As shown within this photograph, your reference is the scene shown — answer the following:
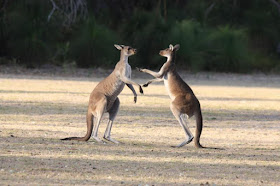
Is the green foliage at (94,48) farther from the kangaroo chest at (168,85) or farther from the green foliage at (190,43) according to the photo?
the kangaroo chest at (168,85)

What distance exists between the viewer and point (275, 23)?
26.7m

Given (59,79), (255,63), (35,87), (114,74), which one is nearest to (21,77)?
(59,79)

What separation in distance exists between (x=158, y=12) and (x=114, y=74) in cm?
1589

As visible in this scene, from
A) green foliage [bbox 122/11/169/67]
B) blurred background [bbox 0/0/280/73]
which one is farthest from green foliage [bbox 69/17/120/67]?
green foliage [bbox 122/11/169/67]

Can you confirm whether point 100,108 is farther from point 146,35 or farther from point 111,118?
point 146,35

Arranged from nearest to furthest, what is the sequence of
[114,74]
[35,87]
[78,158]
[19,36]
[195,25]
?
[78,158]
[114,74]
[35,87]
[19,36]
[195,25]

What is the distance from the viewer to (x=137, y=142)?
8922mm

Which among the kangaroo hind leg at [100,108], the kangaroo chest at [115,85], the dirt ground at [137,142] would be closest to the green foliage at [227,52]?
the dirt ground at [137,142]

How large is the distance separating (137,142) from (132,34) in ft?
50.2

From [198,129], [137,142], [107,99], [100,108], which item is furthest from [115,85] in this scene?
[198,129]

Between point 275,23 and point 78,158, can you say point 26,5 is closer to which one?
point 275,23

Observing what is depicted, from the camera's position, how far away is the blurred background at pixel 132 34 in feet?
73.7

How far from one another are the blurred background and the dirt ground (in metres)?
5.31

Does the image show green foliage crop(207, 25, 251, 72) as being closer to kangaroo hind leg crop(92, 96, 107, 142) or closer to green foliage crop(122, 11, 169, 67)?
green foliage crop(122, 11, 169, 67)
